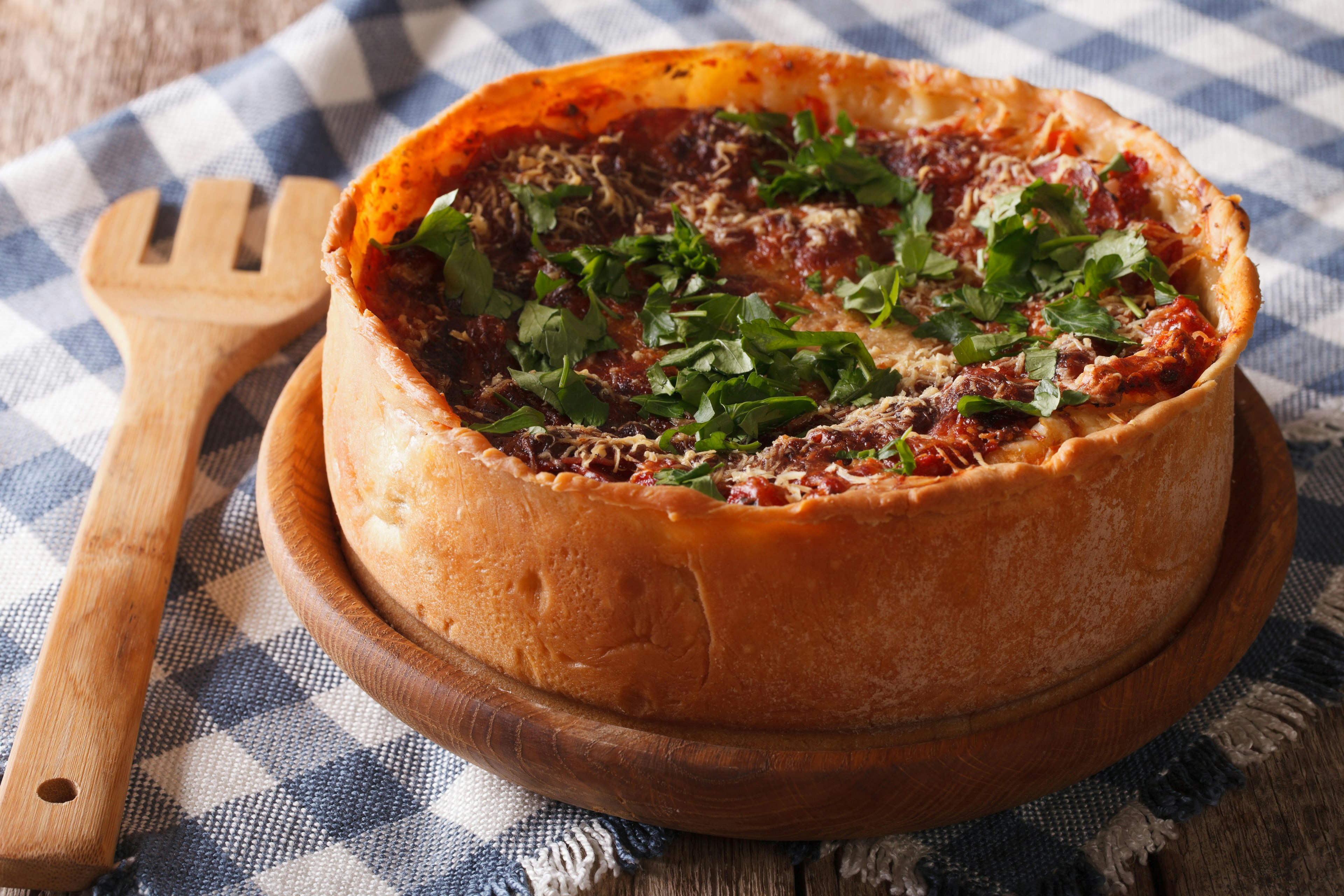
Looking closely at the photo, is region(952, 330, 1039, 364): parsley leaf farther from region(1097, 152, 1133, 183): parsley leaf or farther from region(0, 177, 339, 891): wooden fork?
region(0, 177, 339, 891): wooden fork

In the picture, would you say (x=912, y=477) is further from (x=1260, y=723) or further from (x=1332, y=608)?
(x=1332, y=608)

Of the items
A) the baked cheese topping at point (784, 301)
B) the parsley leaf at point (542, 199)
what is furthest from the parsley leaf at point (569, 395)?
the parsley leaf at point (542, 199)

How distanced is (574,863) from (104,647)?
3.53 ft

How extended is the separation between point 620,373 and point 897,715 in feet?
2.66

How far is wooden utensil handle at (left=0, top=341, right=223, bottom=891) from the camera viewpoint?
2.22 metres

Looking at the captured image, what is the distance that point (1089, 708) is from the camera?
2115 mm

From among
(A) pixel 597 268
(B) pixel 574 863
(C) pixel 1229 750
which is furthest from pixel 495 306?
(C) pixel 1229 750

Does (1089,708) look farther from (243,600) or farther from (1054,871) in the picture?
(243,600)

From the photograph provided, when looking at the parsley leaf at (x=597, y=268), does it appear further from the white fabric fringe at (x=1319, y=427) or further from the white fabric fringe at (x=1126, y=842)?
the white fabric fringe at (x=1319, y=427)

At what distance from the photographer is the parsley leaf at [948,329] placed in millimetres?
2463

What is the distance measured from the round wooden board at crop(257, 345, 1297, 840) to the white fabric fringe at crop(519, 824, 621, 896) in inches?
4.2

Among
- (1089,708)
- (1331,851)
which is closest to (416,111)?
(1089,708)

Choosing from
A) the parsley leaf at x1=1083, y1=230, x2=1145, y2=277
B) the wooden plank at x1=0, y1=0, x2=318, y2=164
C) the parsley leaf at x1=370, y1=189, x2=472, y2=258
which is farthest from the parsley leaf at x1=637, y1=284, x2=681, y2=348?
the wooden plank at x1=0, y1=0, x2=318, y2=164

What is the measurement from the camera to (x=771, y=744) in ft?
6.82
